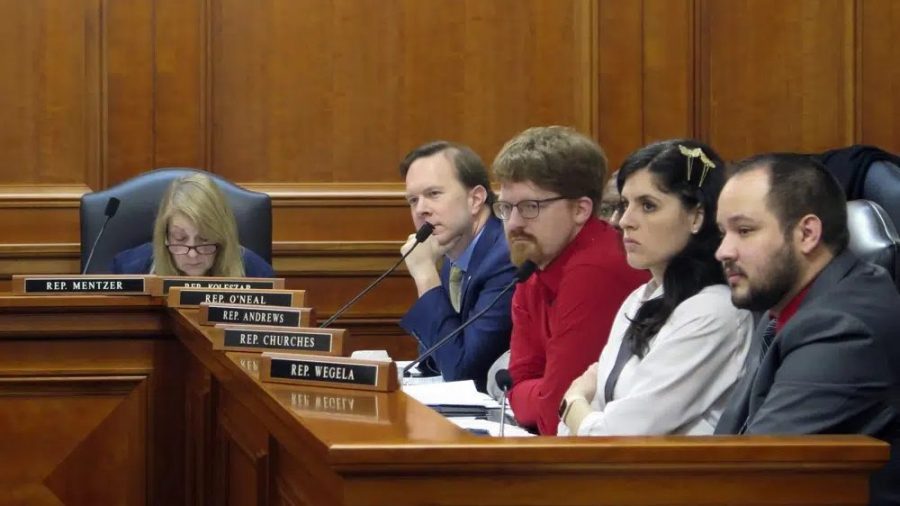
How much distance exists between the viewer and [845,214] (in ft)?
6.72

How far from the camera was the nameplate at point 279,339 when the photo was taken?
207cm

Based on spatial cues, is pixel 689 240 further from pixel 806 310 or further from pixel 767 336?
pixel 806 310

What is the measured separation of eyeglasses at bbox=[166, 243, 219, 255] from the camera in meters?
3.90

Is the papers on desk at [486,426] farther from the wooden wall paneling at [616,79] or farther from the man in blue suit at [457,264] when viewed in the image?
the wooden wall paneling at [616,79]

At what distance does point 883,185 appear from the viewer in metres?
3.61

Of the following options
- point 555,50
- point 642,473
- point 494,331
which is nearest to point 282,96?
point 555,50

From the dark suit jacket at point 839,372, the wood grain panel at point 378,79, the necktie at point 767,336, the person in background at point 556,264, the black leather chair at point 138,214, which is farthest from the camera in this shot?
the wood grain panel at point 378,79

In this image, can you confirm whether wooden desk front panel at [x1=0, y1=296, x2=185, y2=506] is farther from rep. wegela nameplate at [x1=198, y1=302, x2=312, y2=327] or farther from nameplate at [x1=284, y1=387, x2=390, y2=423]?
nameplate at [x1=284, y1=387, x2=390, y2=423]

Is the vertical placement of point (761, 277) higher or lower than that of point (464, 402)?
higher

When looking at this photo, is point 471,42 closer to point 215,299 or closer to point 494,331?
point 494,331

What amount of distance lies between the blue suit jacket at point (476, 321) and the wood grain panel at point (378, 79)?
1.26 metres

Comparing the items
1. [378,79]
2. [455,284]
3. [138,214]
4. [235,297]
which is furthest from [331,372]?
[378,79]

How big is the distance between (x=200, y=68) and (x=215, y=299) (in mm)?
1953

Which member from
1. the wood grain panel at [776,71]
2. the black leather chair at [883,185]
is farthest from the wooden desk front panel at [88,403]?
the wood grain panel at [776,71]
